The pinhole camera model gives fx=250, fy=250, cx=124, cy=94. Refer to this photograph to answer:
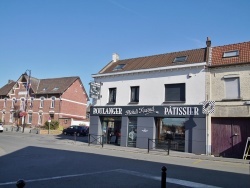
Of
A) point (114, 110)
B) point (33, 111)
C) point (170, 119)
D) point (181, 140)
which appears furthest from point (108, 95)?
point (33, 111)

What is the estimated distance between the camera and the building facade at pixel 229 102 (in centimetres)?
1680

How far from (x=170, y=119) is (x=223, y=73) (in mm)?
5205

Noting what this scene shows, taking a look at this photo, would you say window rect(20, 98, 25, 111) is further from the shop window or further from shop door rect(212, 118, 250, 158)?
shop door rect(212, 118, 250, 158)

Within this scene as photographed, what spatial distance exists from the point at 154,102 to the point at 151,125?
188 cm

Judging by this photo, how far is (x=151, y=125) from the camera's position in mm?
20047

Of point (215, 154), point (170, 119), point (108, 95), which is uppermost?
point (108, 95)

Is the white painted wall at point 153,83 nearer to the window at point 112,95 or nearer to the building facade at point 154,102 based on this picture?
the building facade at point 154,102

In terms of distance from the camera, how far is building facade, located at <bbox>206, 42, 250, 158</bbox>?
16.8 meters

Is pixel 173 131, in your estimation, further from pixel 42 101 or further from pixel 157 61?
pixel 42 101

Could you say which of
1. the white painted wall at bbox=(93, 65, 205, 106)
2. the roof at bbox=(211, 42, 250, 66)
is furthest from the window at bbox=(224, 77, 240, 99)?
the white painted wall at bbox=(93, 65, 205, 106)

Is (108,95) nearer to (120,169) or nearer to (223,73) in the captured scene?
(223,73)

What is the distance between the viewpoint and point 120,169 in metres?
10.1

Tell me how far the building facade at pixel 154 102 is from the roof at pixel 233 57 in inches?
37.0

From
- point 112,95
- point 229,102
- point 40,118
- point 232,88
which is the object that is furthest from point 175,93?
point 40,118
